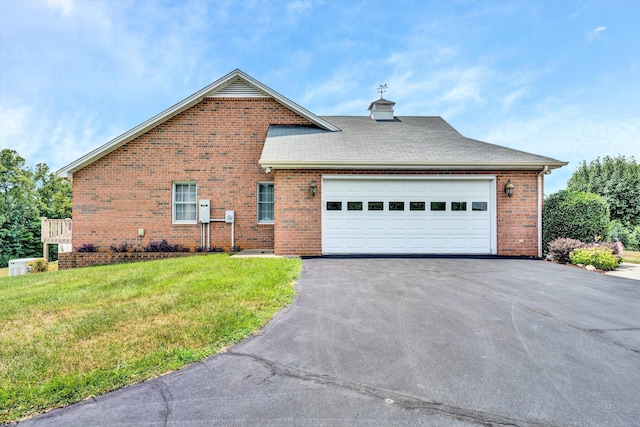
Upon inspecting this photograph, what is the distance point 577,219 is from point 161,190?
14674 millimetres

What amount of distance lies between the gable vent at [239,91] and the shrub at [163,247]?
19.6ft

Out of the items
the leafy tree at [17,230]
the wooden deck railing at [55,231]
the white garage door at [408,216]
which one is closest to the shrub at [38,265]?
the wooden deck railing at [55,231]

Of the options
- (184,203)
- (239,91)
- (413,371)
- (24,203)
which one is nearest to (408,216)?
(413,371)

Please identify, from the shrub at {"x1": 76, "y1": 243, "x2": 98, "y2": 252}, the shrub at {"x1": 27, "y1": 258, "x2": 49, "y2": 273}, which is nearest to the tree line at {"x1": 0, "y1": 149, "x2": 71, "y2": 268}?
the shrub at {"x1": 27, "y1": 258, "x2": 49, "y2": 273}

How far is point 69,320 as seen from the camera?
4.47 m

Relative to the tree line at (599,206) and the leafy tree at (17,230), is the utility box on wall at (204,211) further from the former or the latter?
the leafy tree at (17,230)

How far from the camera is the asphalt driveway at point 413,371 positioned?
2428mm

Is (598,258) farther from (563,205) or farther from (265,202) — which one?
(265,202)

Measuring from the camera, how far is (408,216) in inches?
407

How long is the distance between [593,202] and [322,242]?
29.9 feet

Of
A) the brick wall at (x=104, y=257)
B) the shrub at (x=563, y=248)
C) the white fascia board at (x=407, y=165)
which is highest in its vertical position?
the white fascia board at (x=407, y=165)

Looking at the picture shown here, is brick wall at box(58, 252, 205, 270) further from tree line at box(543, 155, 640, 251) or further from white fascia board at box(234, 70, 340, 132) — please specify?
tree line at box(543, 155, 640, 251)

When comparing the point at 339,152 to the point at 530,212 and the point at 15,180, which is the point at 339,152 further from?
the point at 15,180

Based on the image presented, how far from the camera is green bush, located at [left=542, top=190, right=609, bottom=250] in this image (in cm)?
1030
